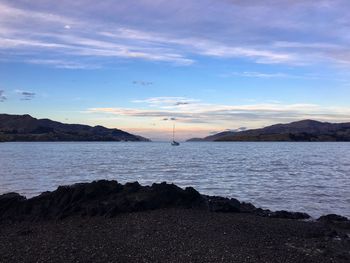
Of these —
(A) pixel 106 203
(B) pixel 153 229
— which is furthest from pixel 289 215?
(A) pixel 106 203

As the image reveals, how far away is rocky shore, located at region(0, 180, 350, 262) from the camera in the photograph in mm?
15902

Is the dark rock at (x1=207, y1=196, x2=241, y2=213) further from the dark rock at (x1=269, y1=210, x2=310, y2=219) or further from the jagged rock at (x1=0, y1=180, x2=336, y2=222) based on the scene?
the dark rock at (x1=269, y1=210, x2=310, y2=219)

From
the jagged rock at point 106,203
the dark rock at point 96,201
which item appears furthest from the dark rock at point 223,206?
the dark rock at point 96,201

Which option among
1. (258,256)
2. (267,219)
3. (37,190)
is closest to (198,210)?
(267,219)

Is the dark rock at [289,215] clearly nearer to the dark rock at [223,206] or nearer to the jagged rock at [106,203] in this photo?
the jagged rock at [106,203]

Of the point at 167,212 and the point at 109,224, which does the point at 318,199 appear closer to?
the point at 167,212

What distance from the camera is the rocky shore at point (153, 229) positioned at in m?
15.9

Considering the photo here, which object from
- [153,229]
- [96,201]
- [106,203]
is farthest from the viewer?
[96,201]

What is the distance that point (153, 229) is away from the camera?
20031 mm

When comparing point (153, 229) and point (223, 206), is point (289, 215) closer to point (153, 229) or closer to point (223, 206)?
point (223, 206)

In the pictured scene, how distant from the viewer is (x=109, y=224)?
2170 centimetres

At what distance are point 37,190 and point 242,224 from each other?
23873 millimetres

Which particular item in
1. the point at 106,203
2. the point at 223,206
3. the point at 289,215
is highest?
the point at 106,203

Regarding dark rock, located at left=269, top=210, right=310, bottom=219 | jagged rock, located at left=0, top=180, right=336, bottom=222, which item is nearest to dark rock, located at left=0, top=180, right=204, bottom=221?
jagged rock, located at left=0, top=180, right=336, bottom=222
